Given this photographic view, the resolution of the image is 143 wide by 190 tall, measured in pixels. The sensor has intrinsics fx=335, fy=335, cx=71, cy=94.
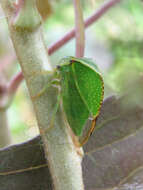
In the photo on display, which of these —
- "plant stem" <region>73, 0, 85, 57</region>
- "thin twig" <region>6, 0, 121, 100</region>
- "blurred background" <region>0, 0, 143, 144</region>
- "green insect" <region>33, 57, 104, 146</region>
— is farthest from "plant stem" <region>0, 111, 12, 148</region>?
"blurred background" <region>0, 0, 143, 144</region>

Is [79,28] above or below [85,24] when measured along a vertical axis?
above

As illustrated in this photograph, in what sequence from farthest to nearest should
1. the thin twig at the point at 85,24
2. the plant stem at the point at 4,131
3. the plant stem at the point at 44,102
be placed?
1. the plant stem at the point at 4,131
2. the thin twig at the point at 85,24
3. the plant stem at the point at 44,102

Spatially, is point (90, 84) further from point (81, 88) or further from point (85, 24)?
point (85, 24)

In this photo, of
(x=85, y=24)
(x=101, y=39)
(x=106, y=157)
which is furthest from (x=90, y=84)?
(x=101, y=39)

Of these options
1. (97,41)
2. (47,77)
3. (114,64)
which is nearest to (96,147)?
(47,77)

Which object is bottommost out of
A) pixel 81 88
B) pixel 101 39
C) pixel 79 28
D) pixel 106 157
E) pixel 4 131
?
pixel 101 39

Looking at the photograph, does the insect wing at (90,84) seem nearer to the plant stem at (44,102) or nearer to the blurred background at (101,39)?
the plant stem at (44,102)

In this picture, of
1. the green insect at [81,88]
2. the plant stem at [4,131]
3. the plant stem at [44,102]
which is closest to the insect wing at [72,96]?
the green insect at [81,88]

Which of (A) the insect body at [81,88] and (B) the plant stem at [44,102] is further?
(A) the insect body at [81,88]
